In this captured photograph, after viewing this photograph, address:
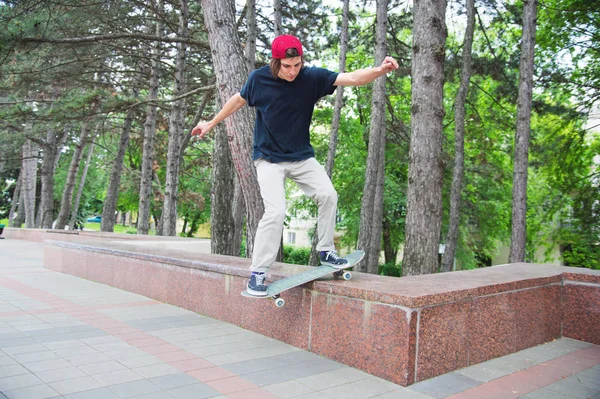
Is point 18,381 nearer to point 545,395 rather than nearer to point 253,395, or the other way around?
point 253,395

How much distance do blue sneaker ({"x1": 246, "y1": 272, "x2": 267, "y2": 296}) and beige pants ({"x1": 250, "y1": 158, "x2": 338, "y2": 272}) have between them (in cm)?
5

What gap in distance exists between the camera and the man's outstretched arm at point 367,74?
143 inches

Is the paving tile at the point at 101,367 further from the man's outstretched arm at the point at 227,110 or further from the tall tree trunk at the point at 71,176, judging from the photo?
the tall tree trunk at the point at 71,176

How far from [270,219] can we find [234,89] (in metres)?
3.53

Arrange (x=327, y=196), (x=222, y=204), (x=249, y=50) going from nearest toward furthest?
1. (x=327, y=196)
2. (x=222, y=204)
3. (x=249, y=50)

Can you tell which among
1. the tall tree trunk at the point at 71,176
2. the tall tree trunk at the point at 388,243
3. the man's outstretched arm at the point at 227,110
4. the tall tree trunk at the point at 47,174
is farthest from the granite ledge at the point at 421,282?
the tall tree trunk at the point at 388,243

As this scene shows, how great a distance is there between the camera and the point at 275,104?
4102mm

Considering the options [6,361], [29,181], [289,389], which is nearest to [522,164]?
[289,389]

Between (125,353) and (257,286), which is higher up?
(257,286)

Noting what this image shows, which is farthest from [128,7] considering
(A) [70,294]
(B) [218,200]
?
(A) [70,294]

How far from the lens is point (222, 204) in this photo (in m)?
9.55

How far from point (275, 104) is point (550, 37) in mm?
15633

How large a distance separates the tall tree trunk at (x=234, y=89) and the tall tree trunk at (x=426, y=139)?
7.30 ft

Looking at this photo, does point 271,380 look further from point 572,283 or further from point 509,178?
point 509,178
